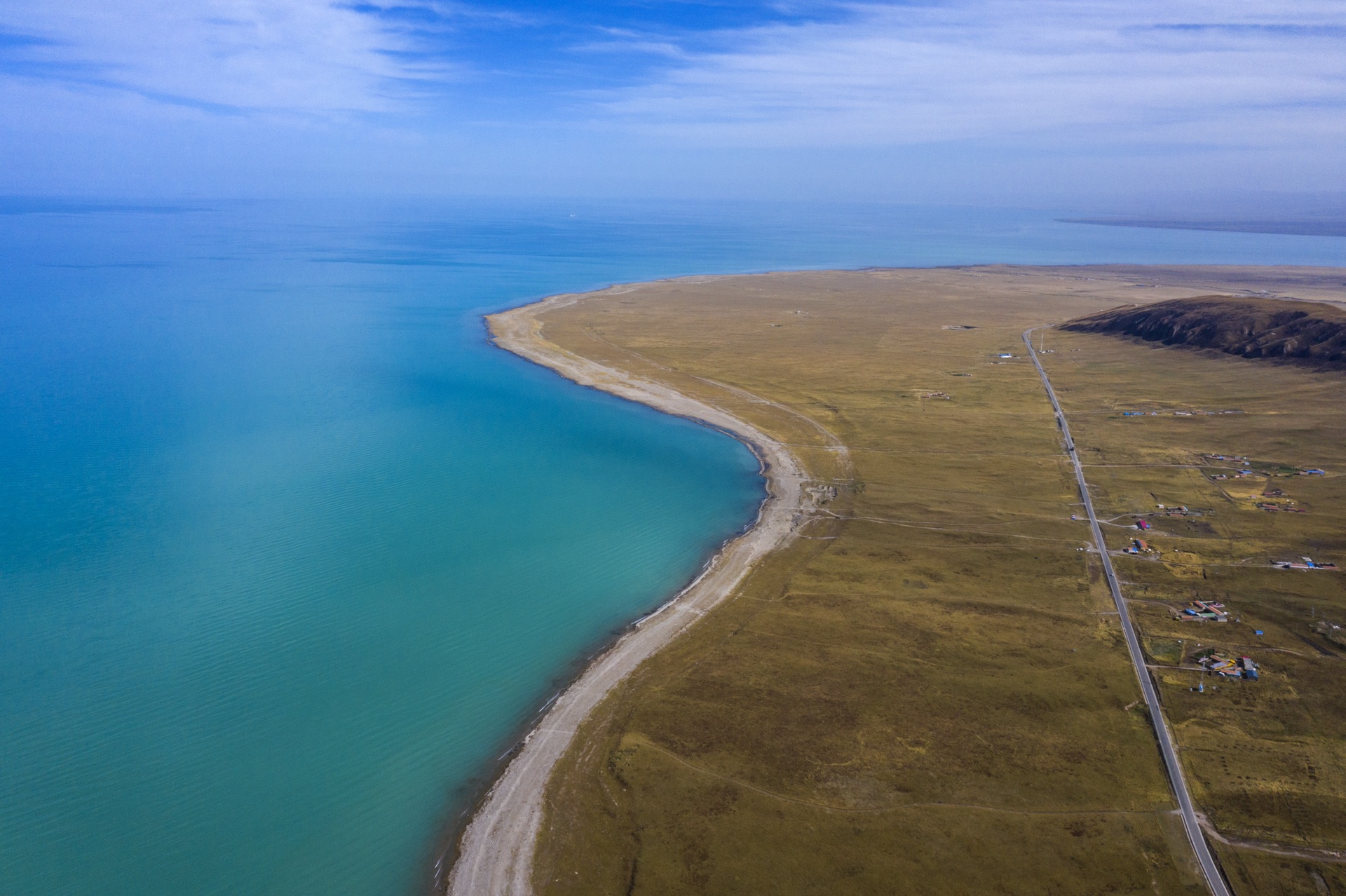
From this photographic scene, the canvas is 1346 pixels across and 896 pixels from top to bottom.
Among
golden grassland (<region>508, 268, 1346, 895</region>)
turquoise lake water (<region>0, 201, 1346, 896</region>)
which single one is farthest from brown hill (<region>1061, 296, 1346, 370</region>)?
turquoise lake water (<region>0, 201, 1346, 896</region>)

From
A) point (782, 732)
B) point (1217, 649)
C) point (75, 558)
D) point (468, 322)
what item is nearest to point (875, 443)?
point (1217, 649)

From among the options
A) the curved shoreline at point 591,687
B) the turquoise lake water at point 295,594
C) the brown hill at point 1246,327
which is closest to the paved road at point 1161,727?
the curved shoreline at point 591,687

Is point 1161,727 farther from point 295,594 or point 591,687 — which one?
point 295,594

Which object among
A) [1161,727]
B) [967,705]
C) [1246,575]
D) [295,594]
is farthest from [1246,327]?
[295,594]

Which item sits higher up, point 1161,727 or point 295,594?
point 1161,727

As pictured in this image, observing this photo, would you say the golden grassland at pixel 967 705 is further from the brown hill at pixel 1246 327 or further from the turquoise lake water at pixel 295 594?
the brown hill at pixel 1246 327

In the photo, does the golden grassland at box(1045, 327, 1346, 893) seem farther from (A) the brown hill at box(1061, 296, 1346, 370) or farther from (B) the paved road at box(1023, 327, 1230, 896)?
(A) the brown hill at box(1061, 296, 1346, 370)
